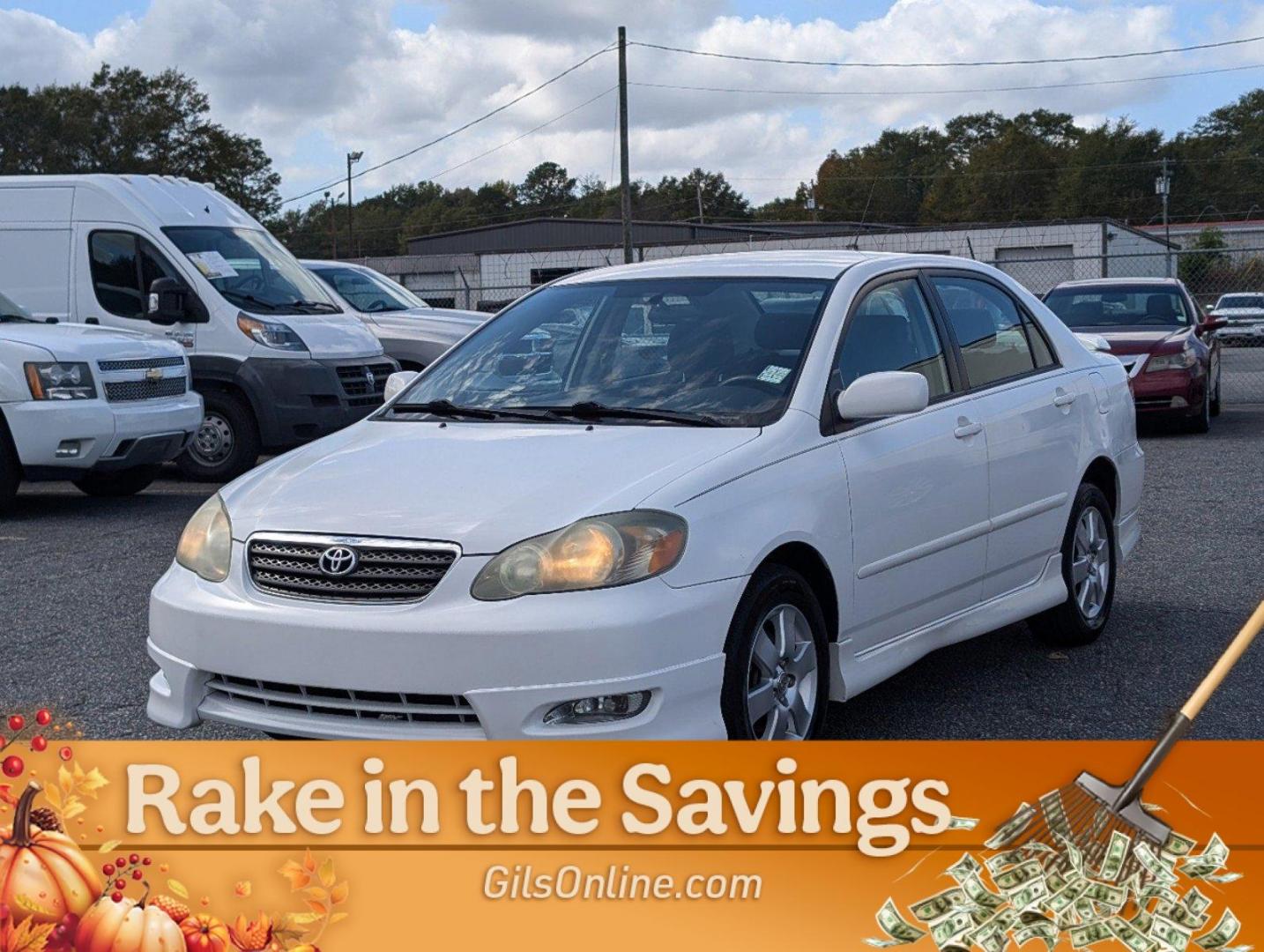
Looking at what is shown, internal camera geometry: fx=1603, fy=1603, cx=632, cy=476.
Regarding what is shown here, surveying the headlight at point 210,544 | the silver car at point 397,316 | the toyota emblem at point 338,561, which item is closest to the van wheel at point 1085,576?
the toyota emblem at point 338,561

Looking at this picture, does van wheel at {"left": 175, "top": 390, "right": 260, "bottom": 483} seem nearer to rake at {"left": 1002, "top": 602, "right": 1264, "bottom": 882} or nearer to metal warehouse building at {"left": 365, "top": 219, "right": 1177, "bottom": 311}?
rake at {"left": 1002, "top": 602, "right": 1264, "bottom": 882}

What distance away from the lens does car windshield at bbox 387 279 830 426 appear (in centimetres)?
489

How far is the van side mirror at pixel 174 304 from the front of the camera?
11930 millimetres

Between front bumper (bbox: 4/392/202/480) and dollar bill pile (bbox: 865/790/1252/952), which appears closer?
dollar bill pile (bbox: 865/790/1252/952)

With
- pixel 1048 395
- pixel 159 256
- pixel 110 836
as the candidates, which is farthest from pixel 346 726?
pixel 159 256

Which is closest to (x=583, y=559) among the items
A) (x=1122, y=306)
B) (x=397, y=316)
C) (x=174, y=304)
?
(x=174, y=304)

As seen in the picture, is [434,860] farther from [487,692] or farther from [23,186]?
[23,186]

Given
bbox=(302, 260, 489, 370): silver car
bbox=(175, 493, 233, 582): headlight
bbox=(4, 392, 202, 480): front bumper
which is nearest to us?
bbox=(175, 493, 233, 582): headlight

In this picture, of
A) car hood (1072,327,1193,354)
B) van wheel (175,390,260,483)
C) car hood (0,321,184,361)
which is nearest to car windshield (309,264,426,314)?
van wheel (175,390,260,483)

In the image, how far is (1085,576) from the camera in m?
6.33

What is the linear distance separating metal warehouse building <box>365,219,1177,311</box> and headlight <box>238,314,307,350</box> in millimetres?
18027

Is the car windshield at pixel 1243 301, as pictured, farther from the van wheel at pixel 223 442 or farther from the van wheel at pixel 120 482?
the van wheel at pixel 120 482

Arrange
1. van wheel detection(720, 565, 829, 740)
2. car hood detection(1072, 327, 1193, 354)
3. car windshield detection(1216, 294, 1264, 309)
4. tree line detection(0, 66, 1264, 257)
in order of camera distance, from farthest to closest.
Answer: tree line detection(0, 66, 1264, 257) → car windshield detection(1216, 294, 1264, 309) → car hood detection(1072, 327, 1193, 354) → van wheel detection(720, 565, 829, 740)

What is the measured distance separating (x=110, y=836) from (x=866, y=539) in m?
2.33
